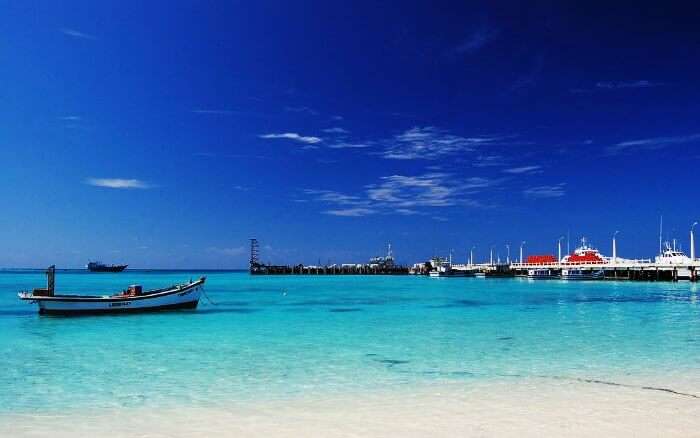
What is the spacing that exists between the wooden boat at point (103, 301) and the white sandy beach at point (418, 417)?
23490 mm

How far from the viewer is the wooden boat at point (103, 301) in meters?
32.2

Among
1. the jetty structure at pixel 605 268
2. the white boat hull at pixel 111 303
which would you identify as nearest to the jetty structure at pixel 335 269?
the jetty structure at pixel 605 268

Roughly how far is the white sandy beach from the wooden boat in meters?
23.5

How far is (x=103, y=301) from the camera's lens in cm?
3278

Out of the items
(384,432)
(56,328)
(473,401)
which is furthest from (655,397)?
(56,328)

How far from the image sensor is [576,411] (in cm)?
1063

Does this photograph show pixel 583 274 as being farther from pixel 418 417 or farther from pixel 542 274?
pixel 418 417

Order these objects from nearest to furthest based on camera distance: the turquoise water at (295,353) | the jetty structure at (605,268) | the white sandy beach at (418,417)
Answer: the white sandy beach at (418,417)
the turquoise water at (295,353)
the jetty structure at (605,268)

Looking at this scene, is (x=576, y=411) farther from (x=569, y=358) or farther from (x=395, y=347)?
(x=395, y=347)

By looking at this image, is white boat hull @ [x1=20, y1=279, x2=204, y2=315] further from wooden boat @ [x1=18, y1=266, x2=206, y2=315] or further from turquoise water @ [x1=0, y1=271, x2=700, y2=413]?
turquoise water @ [x1=0, y1=271, x2=700, y2=413]

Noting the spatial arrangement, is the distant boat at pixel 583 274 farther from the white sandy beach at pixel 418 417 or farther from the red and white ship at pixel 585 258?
the white sandy beach at pixel 418 417

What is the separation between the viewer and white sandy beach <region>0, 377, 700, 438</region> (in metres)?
9.37

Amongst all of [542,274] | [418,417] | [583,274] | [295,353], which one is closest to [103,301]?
[295,353]

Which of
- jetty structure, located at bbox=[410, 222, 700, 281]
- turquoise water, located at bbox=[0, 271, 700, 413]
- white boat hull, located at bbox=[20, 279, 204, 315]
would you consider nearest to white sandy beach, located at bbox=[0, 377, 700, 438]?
turquoise water, located at bbox=[0, 271, 700, 413]
